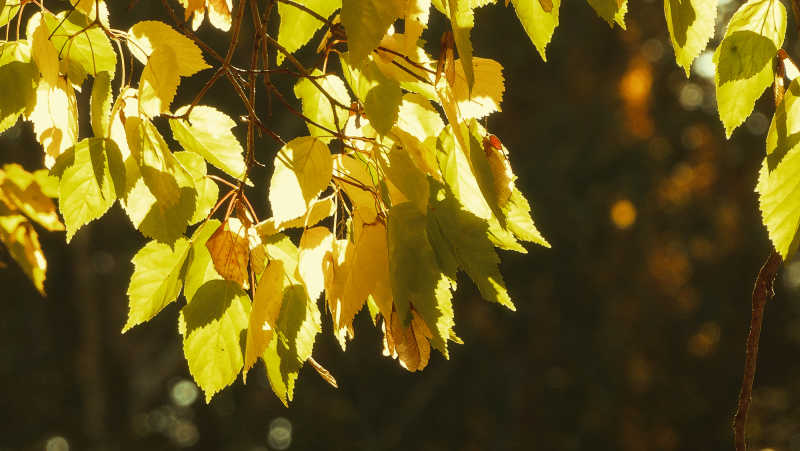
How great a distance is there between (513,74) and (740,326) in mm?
2851

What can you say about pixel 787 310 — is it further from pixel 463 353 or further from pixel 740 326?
pixel 463 353

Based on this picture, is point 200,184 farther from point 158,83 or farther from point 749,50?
point 749,50

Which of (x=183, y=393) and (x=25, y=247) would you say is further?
(x=183, y=393)

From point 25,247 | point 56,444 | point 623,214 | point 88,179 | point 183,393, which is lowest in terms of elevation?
point 56,444

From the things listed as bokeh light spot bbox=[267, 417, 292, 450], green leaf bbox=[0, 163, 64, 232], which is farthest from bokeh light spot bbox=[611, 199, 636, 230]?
green leaf bbox=[0, 163, 64, 232]

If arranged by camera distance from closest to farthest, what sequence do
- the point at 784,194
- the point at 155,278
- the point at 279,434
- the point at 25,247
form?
the point at 784,194, the point at 155,278, the point at 25,247, the point at 279,434

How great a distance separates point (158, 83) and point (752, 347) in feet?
1.93

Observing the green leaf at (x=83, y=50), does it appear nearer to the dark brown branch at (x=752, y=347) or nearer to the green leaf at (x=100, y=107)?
the green leaf at (x=100, y=107)

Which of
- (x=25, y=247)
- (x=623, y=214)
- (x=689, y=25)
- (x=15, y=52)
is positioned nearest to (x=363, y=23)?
(x=689, y=25)

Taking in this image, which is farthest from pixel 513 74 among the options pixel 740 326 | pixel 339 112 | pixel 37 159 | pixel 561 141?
pixel 339 112

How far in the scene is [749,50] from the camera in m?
0.67

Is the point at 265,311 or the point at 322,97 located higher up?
the point at 322,97

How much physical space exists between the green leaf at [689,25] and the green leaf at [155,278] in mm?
508

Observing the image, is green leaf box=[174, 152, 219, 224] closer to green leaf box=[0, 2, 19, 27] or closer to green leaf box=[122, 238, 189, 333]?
green leaf box=[122, 238, 189, 333]
